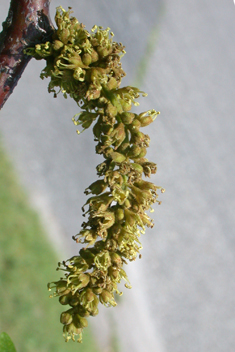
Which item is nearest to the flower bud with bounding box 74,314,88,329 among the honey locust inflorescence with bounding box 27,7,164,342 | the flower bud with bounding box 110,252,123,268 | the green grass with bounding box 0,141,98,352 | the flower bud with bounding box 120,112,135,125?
the honey locust inflorescence with bounding box 27,7,164,342

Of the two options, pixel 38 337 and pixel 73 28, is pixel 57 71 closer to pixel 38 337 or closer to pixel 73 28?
pixel 73 28

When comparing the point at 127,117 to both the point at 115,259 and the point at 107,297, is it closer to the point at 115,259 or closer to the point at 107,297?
the point at 115,259

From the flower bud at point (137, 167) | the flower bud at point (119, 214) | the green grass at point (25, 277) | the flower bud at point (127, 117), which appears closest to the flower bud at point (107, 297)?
the flower bud at point (119, 214)

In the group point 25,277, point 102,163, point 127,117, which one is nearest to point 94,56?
point 127,117

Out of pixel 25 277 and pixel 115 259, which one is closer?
pixel 115 259

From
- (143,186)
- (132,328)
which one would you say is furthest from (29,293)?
(143,186)

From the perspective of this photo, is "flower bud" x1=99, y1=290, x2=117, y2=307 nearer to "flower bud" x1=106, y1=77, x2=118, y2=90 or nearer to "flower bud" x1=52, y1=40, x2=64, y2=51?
"flower bud" x1=106, y1=77, x2=118, y2=90

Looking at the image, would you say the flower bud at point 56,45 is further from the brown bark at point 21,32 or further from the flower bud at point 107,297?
the flower bud at point 107,297

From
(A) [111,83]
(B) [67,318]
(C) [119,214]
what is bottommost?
(B) [67,318]
